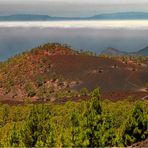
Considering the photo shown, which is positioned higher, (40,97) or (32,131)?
(32,131)

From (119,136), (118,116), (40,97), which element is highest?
(119,136)

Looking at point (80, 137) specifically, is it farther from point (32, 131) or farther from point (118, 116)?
point (118, 116)

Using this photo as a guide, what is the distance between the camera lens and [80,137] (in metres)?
56.8

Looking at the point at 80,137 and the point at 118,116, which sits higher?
the point at 80,137

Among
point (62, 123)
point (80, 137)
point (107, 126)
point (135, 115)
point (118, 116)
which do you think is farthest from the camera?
point (118, 116)

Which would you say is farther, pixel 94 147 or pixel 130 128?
pixel 130 128

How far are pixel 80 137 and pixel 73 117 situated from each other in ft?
24.2

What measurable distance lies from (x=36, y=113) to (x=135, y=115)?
1288 cm

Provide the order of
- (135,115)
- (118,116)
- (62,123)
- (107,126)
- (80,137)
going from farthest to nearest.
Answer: (118,116)
(62,123)
(135,115)
(107,126)
(80,137)

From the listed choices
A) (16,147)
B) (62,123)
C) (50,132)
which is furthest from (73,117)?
(62,123)

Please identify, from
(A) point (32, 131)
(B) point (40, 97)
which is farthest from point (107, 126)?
(B) point (40, 97)

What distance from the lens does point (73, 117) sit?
210 ft

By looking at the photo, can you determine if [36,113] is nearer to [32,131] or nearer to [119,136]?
[32,131]

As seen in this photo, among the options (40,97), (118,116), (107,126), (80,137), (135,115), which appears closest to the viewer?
(80,137)
